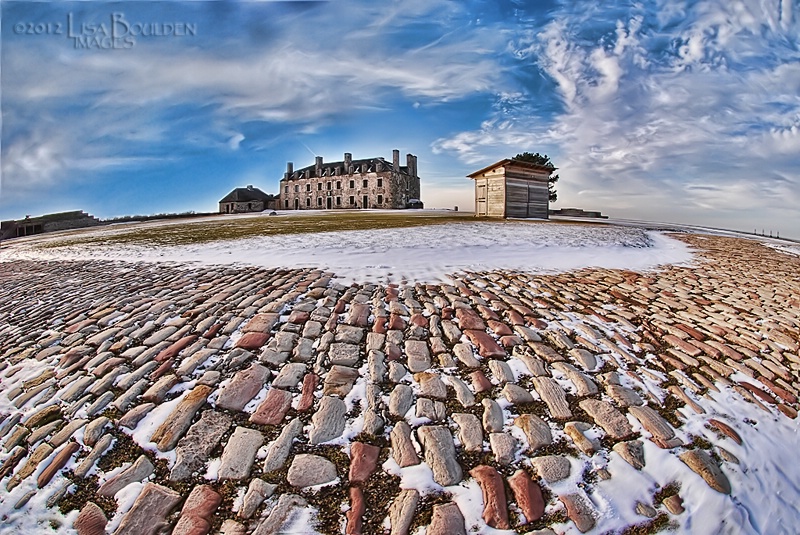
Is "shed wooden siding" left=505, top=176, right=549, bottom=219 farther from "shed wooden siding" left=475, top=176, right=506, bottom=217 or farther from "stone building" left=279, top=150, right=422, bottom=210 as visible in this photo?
"stone building" left=279, top=150, right=422, bottom=210

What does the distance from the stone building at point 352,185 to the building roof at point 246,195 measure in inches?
126

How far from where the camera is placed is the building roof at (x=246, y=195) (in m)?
54.4

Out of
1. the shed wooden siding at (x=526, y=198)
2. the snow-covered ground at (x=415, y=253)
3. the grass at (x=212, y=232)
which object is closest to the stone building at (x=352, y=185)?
the shed wooden siding at (x=526, y=198)

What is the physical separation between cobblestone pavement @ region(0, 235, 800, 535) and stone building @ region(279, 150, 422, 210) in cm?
4661

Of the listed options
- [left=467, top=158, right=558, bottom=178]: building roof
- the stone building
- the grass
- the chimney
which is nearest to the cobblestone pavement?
the grass

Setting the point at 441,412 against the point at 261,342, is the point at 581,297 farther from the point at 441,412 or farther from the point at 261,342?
the point at 261,342

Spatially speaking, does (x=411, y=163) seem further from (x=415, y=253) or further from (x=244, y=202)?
(x=415, y=253)

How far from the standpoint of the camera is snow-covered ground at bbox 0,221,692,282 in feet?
26.7

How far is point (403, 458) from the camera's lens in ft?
8.57

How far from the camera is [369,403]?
10.4 feet

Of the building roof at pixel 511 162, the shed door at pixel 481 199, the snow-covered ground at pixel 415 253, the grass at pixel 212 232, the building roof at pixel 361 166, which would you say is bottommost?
the snow-covered ground at pixel 415 253

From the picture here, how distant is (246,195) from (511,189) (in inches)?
1716

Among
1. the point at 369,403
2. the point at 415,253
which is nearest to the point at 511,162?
the point at 415,253

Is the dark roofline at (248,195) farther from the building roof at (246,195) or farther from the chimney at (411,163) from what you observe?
the chimney at (411,163)
